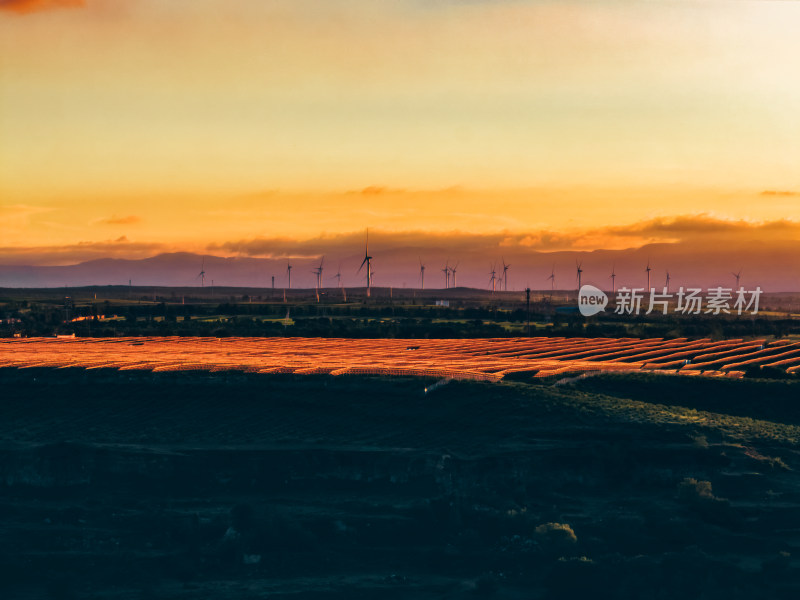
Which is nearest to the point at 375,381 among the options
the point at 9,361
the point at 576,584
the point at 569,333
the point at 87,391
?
the point at 87,391

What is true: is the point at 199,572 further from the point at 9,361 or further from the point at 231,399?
the point at 9,361

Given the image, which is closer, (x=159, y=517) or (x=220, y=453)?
(x=159, y=517)

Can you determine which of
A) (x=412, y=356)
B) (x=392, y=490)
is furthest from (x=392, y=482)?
(x=412, y=356)

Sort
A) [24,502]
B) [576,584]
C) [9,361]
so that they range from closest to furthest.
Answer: [576,584] < [24,502] < [9,361]

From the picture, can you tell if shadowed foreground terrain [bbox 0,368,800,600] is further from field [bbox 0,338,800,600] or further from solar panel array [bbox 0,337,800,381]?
solar panel array [bbox 0,337,800,381]

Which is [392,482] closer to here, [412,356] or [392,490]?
[392,490]
